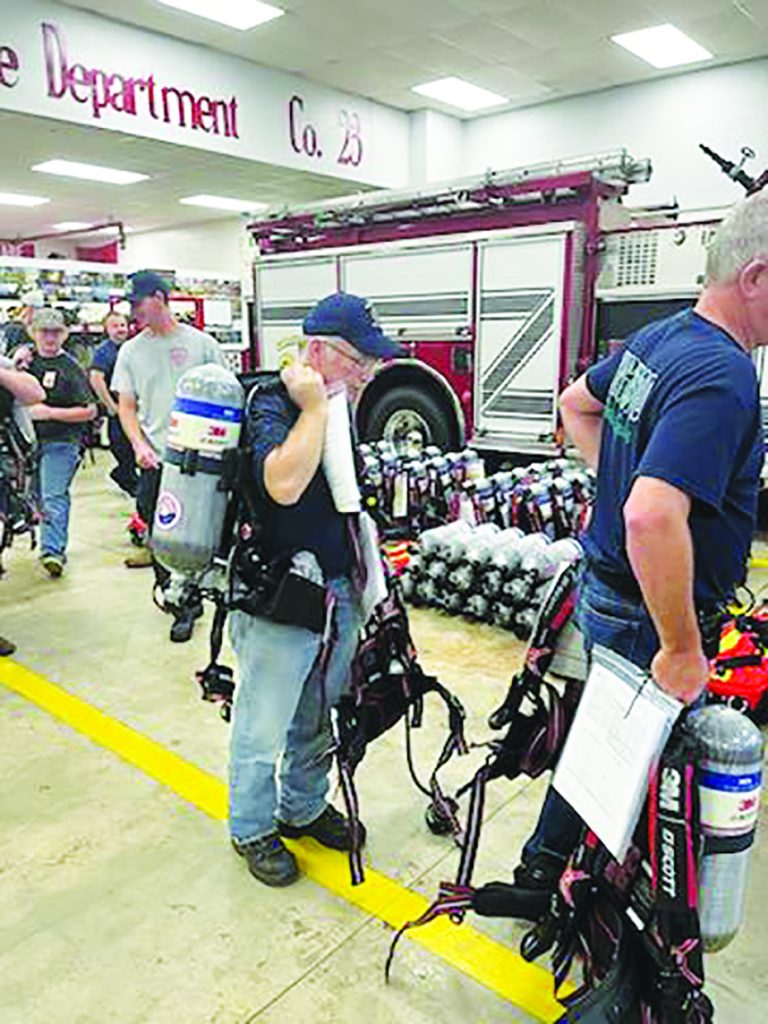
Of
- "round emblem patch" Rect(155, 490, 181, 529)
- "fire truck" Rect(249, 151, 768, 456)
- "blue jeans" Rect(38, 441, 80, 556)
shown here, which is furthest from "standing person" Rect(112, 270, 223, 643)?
"fire truck" Rect(249, 151, 768, 456)

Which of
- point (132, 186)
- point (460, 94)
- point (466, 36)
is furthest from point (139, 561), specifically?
point (132, 186)

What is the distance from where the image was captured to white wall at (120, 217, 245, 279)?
17.7 meters

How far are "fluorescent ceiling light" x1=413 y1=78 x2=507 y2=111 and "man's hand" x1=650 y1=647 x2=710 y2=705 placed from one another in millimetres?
11332

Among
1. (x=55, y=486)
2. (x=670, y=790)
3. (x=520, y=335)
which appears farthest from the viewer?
(x=520, y=335)

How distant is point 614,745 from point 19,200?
694 inches

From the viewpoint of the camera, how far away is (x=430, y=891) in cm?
237

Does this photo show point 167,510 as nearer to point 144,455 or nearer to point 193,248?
point 144,455

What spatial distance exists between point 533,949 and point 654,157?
1141 centimetres

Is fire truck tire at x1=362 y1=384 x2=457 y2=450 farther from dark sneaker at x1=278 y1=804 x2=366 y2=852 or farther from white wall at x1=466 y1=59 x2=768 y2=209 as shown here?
white wall at x1=466 y1=59 x2=768 y2=209

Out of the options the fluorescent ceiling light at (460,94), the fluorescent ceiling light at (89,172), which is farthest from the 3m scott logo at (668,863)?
the fluorescent ceiling light at (89,172)

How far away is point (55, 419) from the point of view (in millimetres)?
5215

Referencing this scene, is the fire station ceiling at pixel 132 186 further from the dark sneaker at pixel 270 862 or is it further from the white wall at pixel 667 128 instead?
the dark sneaker at pixel 270 862

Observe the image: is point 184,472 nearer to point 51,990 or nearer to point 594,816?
point 594,816

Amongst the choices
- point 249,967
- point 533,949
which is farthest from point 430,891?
point 249,967
